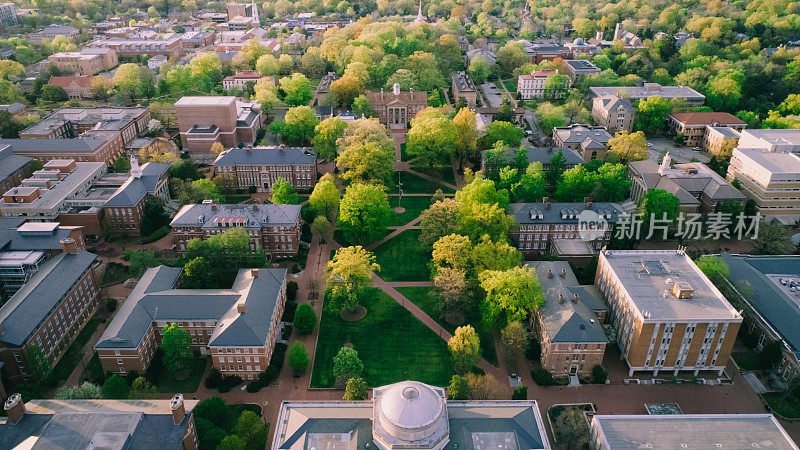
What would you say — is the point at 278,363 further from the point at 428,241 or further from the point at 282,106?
the point at 282,106

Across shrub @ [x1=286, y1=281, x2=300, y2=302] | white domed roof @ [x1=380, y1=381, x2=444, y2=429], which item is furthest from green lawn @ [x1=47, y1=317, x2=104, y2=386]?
white domed roof @ [x1=380, y1=381, x2=444, y2=429]

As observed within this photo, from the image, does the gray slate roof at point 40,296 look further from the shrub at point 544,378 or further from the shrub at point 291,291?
the shrub at point 544,378

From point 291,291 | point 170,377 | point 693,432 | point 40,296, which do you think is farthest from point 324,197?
point 693,432

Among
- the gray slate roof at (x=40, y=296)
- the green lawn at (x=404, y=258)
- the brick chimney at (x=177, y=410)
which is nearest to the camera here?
the brick chimney at (x=177, y=410)

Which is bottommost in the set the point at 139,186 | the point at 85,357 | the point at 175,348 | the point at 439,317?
the point at 85,357

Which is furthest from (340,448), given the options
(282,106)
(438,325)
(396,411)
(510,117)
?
(282,106)

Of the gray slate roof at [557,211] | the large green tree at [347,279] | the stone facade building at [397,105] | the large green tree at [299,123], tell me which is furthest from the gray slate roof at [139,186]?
the gray slate roof at [557,211]

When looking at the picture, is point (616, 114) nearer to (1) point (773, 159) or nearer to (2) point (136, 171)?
(1) point (773, 159)
